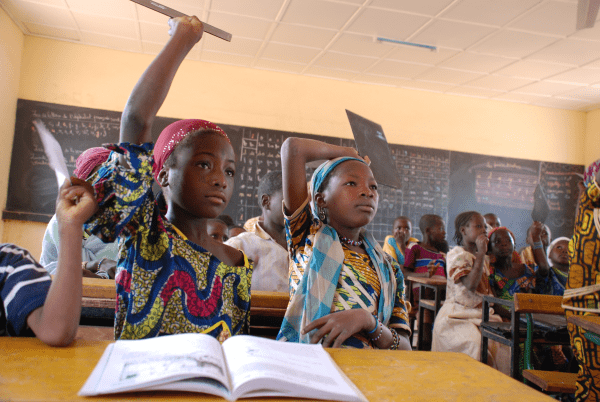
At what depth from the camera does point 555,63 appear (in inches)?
190

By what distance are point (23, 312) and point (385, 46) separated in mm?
4488

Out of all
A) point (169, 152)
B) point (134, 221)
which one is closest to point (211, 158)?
point (169, 152)

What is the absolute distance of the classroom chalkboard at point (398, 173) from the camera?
15.6 ft

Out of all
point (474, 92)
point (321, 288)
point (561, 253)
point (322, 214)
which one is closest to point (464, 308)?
point (561, 253)

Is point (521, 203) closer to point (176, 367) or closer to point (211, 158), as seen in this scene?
point (211, 158)

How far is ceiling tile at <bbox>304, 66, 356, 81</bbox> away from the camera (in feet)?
17.8

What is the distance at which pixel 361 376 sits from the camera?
745 millimetres

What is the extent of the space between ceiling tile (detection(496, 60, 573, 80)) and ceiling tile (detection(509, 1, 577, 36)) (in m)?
0.75

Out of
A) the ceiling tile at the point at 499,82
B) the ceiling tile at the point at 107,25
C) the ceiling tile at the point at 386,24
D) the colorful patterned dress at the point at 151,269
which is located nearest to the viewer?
the colorful patterned dress at the point at 151,269

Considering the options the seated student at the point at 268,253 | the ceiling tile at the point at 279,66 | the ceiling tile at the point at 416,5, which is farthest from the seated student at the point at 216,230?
the ceiling tile at the point at 279,66

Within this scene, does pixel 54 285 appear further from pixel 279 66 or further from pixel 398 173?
pixel 279 66

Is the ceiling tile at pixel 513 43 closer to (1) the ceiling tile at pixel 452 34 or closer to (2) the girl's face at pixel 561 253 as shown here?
(1) the ceiling tile at pixel 452 34

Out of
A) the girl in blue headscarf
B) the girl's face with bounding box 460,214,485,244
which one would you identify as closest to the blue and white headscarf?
the girl in blue headscarf

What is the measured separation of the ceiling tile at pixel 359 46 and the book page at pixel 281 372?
415 centimetres
